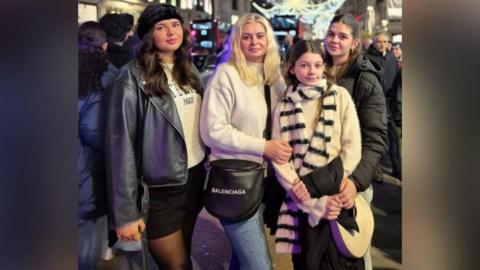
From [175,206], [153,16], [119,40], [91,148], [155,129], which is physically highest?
[153,16]

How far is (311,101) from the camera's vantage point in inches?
87.4

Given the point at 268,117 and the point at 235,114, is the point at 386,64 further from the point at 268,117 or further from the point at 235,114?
the point at 235,114

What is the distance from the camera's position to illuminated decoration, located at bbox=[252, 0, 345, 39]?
2246 millimetres

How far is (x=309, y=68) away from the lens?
7.20 feet

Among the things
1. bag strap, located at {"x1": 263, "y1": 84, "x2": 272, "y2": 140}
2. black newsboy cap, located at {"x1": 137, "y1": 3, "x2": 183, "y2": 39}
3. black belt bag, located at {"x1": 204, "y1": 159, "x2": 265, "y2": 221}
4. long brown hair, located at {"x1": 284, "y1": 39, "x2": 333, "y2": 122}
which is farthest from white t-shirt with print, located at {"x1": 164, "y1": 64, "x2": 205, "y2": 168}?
long brown hair, located at {"x1": 284, "y1": 39, "x2": 333, "y2": 122}

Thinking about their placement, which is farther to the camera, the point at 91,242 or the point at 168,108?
the point at 91,242

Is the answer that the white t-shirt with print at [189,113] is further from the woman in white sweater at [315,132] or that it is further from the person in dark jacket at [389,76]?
the person in dark jacket at [389,76]

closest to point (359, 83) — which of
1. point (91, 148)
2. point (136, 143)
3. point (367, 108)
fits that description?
point (367, 108)

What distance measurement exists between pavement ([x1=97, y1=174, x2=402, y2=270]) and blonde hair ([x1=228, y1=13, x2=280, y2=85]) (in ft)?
2.38

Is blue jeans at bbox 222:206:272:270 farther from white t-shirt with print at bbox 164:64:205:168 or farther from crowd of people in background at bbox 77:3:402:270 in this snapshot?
white t-shirt with print at bbox 164:64:205:168

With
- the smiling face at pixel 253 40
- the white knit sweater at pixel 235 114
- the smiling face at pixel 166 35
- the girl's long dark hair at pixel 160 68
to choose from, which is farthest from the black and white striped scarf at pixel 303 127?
the smiling face at pixel 166 35

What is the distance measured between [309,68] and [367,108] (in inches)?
14.1
